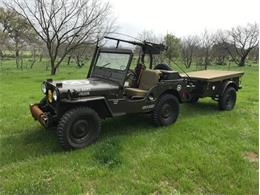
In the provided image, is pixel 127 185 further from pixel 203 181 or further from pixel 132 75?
pixel 132 75

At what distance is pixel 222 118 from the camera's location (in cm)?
619

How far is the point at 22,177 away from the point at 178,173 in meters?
1.93

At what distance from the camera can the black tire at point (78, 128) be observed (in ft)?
12.7

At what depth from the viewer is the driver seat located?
5.00 meters

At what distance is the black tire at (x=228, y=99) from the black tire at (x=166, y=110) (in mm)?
1880

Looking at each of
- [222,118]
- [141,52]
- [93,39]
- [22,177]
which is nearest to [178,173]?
[22,177]

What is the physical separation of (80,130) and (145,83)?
1760 millimetres

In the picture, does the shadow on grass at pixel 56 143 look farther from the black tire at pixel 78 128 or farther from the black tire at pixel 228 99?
the black tire at pixel 228 99

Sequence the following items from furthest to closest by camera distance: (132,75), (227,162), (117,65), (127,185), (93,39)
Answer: (93,39), (132,75), (117,65), (227,162), (127,185)

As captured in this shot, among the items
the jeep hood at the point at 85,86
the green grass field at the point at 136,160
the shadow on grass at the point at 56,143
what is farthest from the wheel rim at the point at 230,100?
the jeep hood at the point at 85,86

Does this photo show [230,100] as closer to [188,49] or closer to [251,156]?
[251,156]

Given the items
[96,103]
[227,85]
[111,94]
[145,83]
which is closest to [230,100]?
[227,85]

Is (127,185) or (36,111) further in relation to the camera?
(36,111)

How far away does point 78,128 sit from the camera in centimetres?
407
